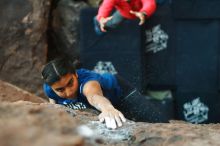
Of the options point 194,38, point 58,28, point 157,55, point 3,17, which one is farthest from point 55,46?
point 194,38

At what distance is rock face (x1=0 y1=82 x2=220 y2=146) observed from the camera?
1098mm

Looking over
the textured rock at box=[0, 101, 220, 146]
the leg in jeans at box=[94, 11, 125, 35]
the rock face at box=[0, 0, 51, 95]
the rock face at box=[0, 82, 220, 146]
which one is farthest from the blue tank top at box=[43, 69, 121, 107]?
the rock face at box=[0, 0, 51, 95]

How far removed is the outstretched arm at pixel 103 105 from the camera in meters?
2.37

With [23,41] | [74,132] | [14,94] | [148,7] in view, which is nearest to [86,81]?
[148,7]

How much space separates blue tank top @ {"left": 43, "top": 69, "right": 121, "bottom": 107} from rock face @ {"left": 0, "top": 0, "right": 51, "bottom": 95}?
7.05 ft

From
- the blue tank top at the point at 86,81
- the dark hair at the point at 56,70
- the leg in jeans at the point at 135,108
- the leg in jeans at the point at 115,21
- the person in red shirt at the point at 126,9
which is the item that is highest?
the person in red shirt at the point at 126,9

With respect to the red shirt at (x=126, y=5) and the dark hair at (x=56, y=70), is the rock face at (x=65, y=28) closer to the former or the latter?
the red shirt at (x=126, y=5)

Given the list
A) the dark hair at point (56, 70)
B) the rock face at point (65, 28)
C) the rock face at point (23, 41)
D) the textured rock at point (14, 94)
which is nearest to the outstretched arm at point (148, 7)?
the textured rock at point (14, 94)

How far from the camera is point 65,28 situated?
5883 mm

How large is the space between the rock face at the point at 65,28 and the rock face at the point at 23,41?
0.21 meters

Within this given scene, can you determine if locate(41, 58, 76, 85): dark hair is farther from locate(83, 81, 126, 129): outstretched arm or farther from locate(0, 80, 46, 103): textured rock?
locate(0, 80, 46, 103): textured rock

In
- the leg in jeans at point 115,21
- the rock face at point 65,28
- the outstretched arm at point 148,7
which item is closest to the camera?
the outstretched arm at point 148,7

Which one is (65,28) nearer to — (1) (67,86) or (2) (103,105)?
(1) (67,86)

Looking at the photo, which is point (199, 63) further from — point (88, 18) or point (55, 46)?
point (55, 46)
